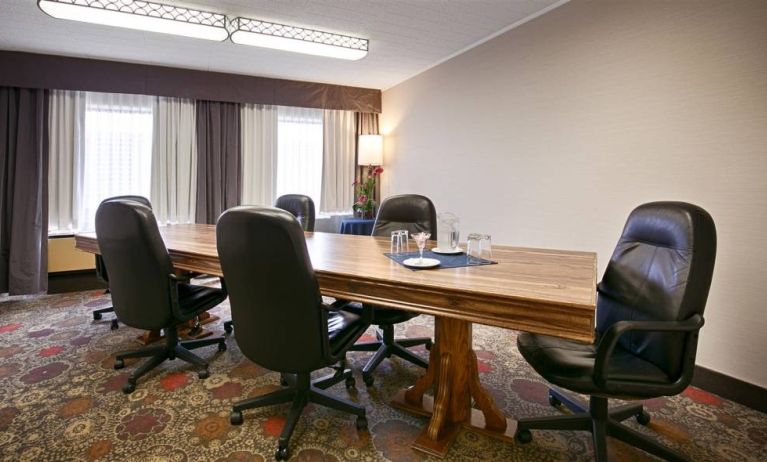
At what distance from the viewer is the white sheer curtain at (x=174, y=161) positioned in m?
4.40

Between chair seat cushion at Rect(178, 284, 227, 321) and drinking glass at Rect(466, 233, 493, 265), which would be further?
chair seat cushion at Rect(178, 284, 227, 321)

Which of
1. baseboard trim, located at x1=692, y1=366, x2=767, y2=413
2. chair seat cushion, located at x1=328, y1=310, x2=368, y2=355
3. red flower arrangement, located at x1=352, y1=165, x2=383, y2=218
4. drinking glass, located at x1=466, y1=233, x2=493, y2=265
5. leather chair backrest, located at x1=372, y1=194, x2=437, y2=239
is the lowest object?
baseboard trim, located at x1=692, y1=366, x2=767, y2=413

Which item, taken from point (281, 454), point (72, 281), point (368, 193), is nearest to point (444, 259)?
point (281, 454)

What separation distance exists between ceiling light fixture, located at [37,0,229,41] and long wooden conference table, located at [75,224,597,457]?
1.71 meters

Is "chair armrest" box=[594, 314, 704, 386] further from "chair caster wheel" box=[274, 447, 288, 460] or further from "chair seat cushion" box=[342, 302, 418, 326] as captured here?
"chair caster wheel" box=[274, 447, 288, 460]

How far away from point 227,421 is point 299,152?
12.4 feet

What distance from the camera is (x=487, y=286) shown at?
1.41m

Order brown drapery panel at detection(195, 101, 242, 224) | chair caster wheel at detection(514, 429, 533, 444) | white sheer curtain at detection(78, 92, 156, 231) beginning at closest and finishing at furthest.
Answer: chair caster wheel at detection(514, 429, 533, 444)
white sheer curtain at detection(78, 92, 156, 231)
brown drapery panel at detection(195, 101, 242, 224)

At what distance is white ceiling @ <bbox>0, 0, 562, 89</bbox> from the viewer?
2834 mm

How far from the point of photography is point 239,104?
4727mm

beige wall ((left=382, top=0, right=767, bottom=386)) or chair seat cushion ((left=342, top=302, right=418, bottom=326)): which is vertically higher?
beige wall ((left=382, top=0, right=767, bottom=386))

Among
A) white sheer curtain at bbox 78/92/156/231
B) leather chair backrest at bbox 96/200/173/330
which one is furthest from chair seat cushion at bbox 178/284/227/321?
white sheer curtain at bbox 78/92/156/231

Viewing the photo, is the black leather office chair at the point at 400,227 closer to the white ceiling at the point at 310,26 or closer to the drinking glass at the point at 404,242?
the drinking glass at the point at 404,242

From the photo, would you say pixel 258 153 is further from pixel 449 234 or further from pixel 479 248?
pixel 479 248
